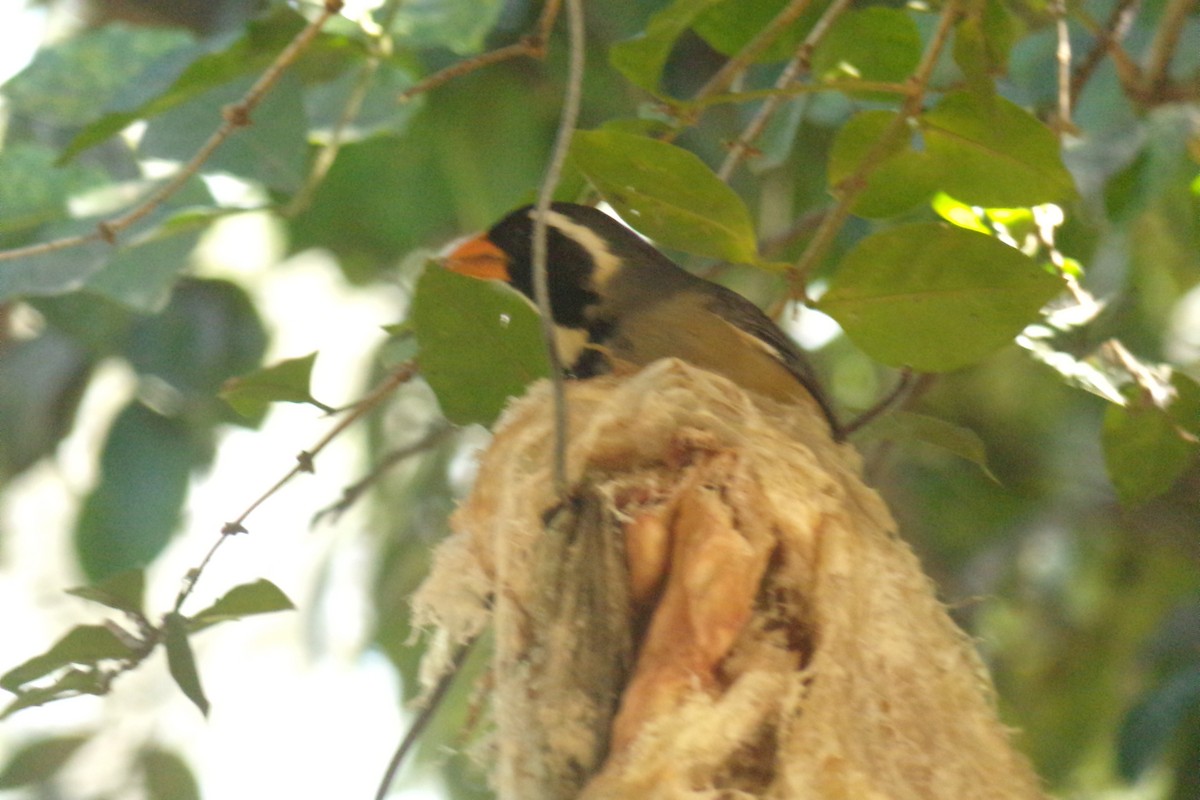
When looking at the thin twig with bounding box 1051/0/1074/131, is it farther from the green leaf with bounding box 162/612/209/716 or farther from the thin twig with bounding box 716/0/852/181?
the green leaf with bounding box 162/612/209/716

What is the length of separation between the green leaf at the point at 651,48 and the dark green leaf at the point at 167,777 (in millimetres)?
1923

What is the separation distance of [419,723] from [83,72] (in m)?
1.38

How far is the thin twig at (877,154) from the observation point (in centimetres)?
151

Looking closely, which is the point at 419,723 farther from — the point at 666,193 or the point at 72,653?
the point at 666,193

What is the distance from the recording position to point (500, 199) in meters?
2.61

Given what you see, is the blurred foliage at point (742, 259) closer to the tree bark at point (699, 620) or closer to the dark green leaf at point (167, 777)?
the dark green leaf at point (167, 777)

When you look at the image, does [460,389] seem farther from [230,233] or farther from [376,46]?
[230,233]

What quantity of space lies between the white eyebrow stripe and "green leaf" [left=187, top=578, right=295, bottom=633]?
2.38 ft

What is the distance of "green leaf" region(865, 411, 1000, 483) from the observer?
1.62 meters

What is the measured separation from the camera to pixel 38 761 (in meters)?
2.84

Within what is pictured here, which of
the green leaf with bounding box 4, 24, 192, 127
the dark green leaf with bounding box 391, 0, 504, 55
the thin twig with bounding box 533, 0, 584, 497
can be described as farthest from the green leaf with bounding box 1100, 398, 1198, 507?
the green leaf with bounding box 4, 24, 192, 127

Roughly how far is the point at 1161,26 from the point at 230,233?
2.03m

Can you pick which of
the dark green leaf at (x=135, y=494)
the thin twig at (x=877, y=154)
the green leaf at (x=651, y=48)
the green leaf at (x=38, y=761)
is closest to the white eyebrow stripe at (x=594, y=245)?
the green leaf at (x=651, y=48)

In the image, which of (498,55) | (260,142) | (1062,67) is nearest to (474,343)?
(498,55)
